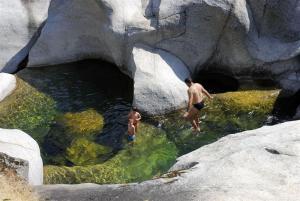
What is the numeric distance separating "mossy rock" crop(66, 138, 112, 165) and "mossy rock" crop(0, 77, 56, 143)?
1359mm

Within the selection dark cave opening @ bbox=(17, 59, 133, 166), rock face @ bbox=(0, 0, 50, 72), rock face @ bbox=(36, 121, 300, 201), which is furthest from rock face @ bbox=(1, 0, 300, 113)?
rock face @ bbox=(36, 121, 300, 201)

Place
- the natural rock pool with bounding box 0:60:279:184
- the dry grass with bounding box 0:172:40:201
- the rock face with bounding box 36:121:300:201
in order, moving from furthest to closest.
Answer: the natural rock pool with bounding box 0:60:279:184
the dry grass with bounding box 0:172:40:201
the rock face with bounding box 36:121:300:201

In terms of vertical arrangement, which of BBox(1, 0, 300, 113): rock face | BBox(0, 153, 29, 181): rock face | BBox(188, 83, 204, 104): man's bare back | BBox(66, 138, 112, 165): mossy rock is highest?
BBox(1, 0, 300, 113): rock face

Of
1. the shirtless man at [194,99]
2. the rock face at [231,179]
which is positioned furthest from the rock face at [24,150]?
the shirtless man at [194,99]

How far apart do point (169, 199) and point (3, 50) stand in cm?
1342

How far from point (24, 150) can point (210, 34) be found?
8.53 metres

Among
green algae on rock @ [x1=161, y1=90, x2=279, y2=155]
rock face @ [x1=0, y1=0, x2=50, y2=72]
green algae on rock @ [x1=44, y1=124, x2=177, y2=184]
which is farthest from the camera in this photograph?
rock face @ [x1=0, y1=0, x2=50, y2=72]

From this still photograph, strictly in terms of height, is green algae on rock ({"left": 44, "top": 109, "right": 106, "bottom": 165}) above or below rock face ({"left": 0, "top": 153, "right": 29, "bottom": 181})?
below

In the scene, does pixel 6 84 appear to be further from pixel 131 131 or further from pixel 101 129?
pixel 131 131

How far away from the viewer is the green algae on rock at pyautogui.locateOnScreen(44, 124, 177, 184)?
48.8ft

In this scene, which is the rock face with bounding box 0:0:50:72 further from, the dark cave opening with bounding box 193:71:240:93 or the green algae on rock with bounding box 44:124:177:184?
the dark cave opening with bounding box 193:71:240:93

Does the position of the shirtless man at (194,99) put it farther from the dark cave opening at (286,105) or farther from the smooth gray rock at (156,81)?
the dark cave opening at (286,105)

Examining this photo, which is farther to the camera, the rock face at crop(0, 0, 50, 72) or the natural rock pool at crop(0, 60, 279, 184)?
the rock face at crop(0, 0, 50, 72)

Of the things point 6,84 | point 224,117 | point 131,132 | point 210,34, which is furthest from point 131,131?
point 6,84
